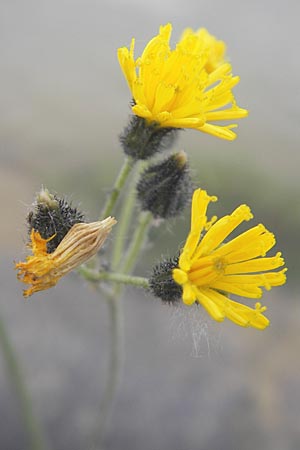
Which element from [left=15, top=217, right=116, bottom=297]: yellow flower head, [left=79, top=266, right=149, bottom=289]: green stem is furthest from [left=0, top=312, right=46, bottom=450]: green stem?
[left=15, top=217, right=116, bottom=297]: yellow flower head

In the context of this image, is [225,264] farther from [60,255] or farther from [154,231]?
[154,231]

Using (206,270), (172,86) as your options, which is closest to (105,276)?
(206,270)

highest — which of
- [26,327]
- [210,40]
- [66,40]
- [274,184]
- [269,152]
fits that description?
[66,40]

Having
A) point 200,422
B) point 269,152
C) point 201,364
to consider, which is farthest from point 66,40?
point 200,422

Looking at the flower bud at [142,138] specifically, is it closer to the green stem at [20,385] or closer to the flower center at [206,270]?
the flower center at [206,270]

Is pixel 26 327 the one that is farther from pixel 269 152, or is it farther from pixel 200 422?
pixel 269 152

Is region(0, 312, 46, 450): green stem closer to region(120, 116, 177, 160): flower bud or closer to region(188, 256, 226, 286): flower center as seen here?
region(120, 116, 177, 160): flower bud
